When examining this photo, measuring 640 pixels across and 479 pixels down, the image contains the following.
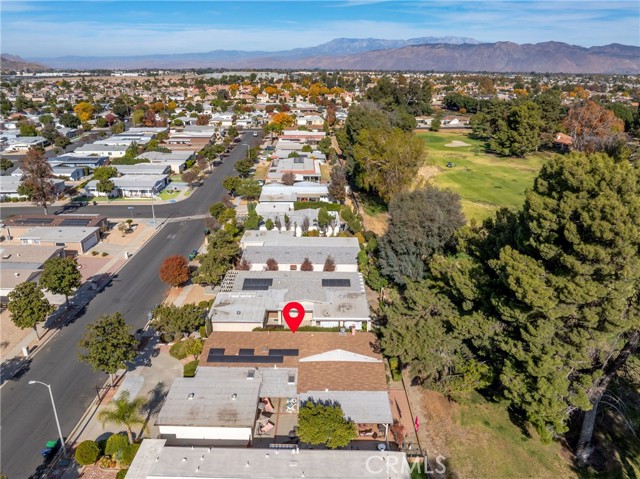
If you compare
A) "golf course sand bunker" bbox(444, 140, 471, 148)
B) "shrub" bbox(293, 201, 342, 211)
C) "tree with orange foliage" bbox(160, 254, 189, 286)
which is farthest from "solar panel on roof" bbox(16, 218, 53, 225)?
"golf course sand bunker" bbox(444, 140, 471, 148)

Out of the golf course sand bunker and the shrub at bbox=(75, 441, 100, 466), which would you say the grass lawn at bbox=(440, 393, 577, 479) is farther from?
the golf course sand bunker

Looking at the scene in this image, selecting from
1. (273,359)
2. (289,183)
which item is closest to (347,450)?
(273,359)

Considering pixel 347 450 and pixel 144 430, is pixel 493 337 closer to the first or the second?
pixel 347 450

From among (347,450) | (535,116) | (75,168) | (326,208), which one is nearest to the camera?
(347,450)

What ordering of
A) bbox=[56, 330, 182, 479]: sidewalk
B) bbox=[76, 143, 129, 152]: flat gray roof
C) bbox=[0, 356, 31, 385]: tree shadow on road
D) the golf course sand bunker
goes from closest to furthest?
bbox=[56, 330, 182, 479]: sidewalk < bbox=[0, 356, 31, 385]: tree shadow on road < bbox=[76, 143, 129, 152]: flat gray roof < the golf course sand bunker

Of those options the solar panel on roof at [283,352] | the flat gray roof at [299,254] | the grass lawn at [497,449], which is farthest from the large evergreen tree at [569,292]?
the flat gray roof at [299,254]

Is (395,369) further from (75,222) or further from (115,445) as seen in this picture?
(75,222)
